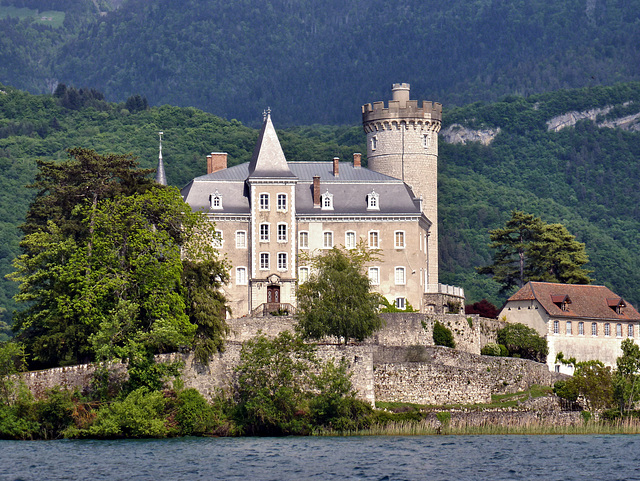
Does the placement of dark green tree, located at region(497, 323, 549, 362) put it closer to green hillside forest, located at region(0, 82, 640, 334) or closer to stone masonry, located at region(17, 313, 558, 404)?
stone masonry, located at region(17, 313, 558, 404)

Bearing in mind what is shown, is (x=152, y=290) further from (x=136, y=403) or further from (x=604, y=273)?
(x=604, y=273)

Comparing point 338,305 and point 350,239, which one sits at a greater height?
point 350,239

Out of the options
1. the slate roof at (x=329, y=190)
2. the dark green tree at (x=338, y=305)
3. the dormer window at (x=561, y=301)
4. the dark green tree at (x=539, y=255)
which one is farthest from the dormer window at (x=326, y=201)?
the dark green tree at (x=539, y=255)

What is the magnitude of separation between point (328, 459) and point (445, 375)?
13590mm

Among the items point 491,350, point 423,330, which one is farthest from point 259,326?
point 491,350

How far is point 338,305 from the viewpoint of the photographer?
193 ft

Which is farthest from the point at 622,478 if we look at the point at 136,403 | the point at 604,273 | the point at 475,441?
the point at 604,273

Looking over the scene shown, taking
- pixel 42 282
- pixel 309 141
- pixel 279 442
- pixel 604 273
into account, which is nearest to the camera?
pixel 279 442

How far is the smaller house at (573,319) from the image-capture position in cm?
6944

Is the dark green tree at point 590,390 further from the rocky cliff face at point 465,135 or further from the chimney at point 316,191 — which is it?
the rocky cliff face at point 465,135

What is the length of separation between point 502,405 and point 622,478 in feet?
51.0

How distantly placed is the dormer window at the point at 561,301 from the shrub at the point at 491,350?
598 centimetres

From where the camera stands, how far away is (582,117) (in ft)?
532

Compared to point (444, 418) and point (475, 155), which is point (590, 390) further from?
point (475, 155)
